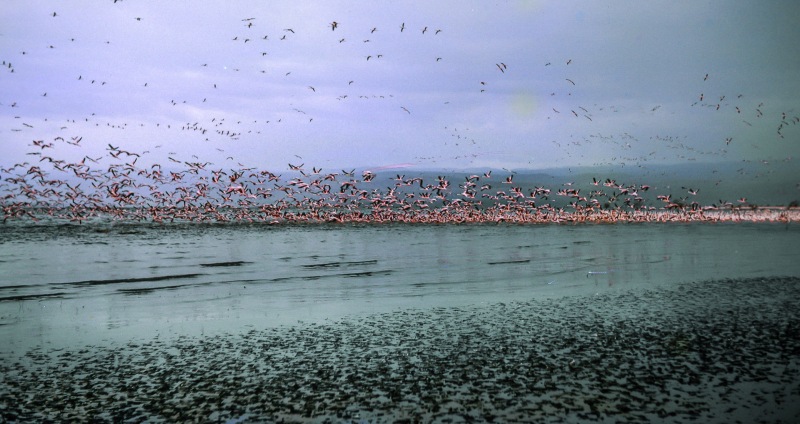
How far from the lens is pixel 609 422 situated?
28.5 ft

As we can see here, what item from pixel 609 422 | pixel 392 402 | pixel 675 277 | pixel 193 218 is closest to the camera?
pixel 609 422

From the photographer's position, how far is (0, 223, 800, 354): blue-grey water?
54.3 feet

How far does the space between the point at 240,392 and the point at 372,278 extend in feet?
49.5

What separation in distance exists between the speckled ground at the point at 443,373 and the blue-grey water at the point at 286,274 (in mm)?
2357

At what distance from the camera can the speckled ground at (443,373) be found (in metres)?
9.12

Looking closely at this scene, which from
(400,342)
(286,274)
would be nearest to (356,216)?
(286,274)

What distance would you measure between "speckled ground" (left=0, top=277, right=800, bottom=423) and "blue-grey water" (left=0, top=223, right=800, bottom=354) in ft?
7.73

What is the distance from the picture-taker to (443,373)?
11.0m

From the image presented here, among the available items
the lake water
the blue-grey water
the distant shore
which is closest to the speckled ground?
the lake water

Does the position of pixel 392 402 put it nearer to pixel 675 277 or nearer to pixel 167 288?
pixel 167 288

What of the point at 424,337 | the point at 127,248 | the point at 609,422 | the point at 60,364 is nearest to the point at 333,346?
the point at 424,337

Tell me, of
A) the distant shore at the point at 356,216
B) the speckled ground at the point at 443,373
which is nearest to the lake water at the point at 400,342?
the speckled ground at the point at 443,373

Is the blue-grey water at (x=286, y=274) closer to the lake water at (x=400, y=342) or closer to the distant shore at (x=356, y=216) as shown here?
the lake water at (x=400, y=342)

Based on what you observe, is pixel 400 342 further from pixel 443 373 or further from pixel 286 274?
pixel 286 274
